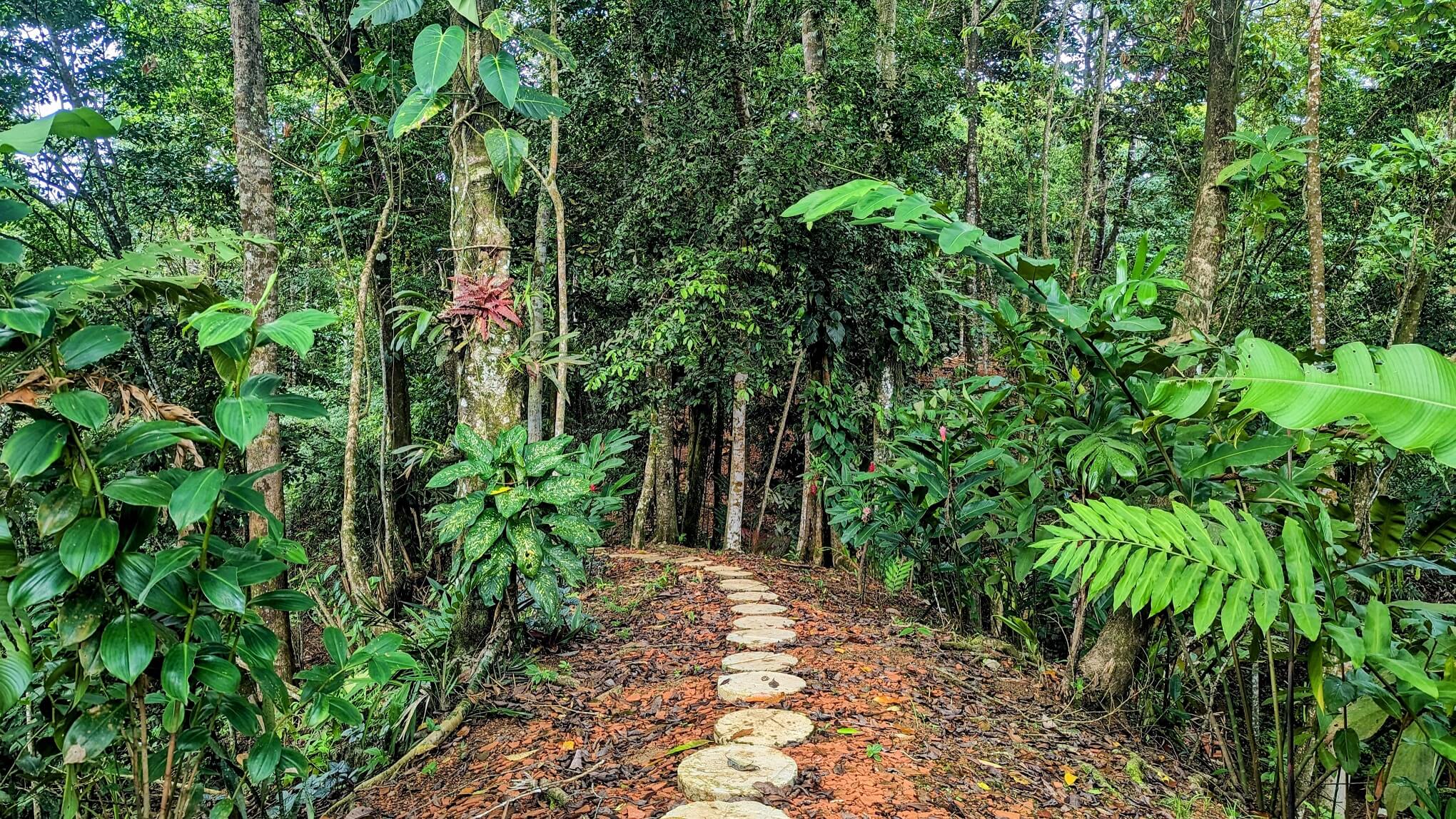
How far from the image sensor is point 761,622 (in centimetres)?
381

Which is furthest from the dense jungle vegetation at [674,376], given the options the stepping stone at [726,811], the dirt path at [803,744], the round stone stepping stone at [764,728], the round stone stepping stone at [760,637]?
the round stone stepping stone at [764,728]

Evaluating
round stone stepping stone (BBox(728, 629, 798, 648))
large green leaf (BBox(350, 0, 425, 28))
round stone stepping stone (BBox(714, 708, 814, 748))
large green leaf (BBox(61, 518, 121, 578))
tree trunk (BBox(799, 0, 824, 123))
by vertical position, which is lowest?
round stone stepping stone (BBox(728, 629, 798, 648))

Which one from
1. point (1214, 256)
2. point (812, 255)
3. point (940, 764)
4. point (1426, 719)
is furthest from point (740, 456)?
point (1426, 719)

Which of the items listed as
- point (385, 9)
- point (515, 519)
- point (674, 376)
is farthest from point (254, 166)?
point (674, 376)

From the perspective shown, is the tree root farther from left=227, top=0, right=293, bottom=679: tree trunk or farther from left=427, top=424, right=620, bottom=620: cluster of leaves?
left=227, top=0, right=293, bottom=679: tree trunk

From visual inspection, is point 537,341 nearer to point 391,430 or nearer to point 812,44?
point 812,44

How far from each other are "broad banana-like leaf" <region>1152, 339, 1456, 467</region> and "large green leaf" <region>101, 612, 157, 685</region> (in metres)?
2.23

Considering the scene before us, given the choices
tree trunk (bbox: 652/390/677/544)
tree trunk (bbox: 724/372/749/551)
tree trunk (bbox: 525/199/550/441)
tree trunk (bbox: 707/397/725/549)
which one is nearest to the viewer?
tree trunk (bbox: 525/199/550/441)

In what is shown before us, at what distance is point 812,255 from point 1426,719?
4680 millimetres

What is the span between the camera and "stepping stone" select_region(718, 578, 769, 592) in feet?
15.3

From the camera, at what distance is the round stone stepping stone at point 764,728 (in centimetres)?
230

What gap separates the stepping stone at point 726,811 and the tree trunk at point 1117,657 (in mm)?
1568

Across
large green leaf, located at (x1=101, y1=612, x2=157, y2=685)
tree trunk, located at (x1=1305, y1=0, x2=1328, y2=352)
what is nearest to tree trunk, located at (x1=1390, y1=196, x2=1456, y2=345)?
tree trunk, located at (x1=1305, y1=0, x2=1328, y2=352)

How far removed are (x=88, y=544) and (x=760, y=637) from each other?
8.89 feet
